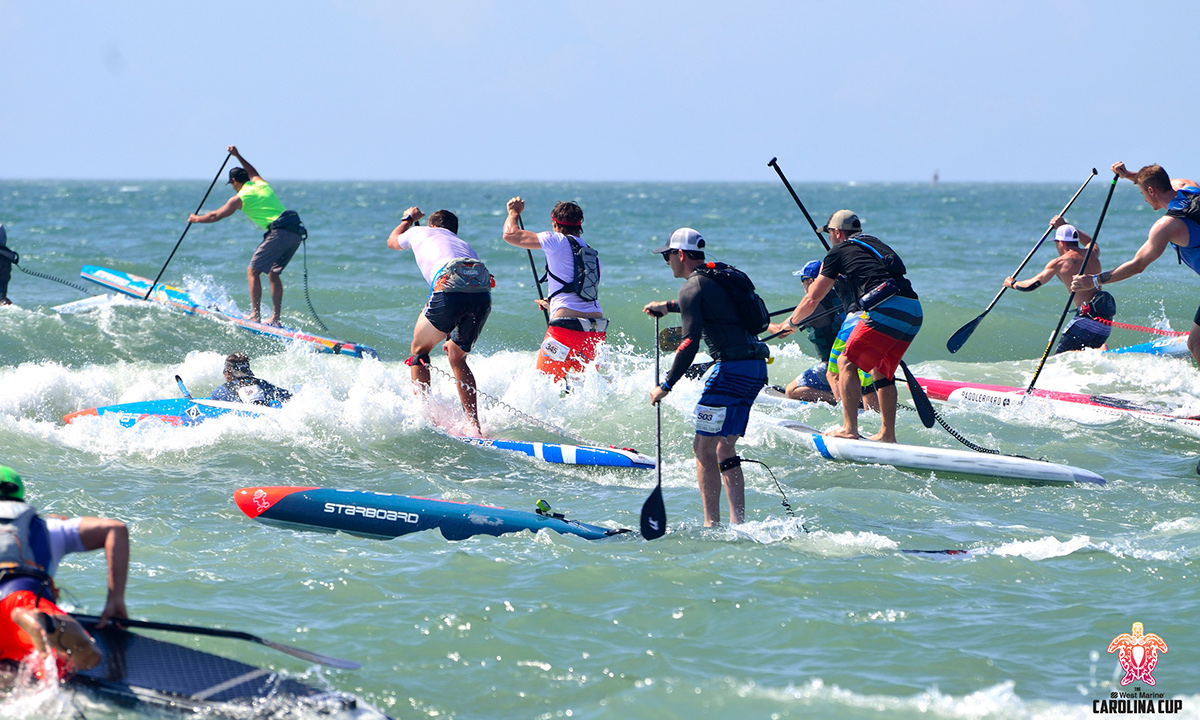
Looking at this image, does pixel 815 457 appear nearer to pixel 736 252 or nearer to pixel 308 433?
pixel 308 433

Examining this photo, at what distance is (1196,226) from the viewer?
861cm

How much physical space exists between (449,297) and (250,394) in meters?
1.88

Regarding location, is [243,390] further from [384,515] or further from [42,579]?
[42,579]

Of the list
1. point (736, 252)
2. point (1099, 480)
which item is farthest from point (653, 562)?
point (736, 252)

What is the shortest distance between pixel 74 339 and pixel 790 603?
450 inches

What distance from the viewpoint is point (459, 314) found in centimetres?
850

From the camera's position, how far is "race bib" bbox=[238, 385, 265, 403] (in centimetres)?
888

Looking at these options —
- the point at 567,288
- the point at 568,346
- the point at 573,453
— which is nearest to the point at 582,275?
the point at 567,288

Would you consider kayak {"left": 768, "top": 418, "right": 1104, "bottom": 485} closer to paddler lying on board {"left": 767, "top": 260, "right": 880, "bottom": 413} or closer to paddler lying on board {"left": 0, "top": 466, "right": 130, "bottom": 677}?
paddler lying on board {"left": 767, "top": 260, "right": 880, "bottom": 413}

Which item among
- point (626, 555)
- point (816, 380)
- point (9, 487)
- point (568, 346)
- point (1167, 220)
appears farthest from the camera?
point (816, 380)

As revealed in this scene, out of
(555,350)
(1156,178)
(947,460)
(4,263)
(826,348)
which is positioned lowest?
(947,460)

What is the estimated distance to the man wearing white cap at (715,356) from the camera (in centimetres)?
607

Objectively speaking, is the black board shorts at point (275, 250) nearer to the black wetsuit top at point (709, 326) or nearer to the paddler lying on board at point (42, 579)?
the black wetsuit top at point (709, 326)

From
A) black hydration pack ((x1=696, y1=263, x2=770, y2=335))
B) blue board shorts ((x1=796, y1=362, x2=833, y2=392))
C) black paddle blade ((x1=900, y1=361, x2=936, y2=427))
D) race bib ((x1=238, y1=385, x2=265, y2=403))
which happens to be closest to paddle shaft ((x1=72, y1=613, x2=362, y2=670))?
black hydration pack ((x1=696, y1=263, x2=770, y2=335))
